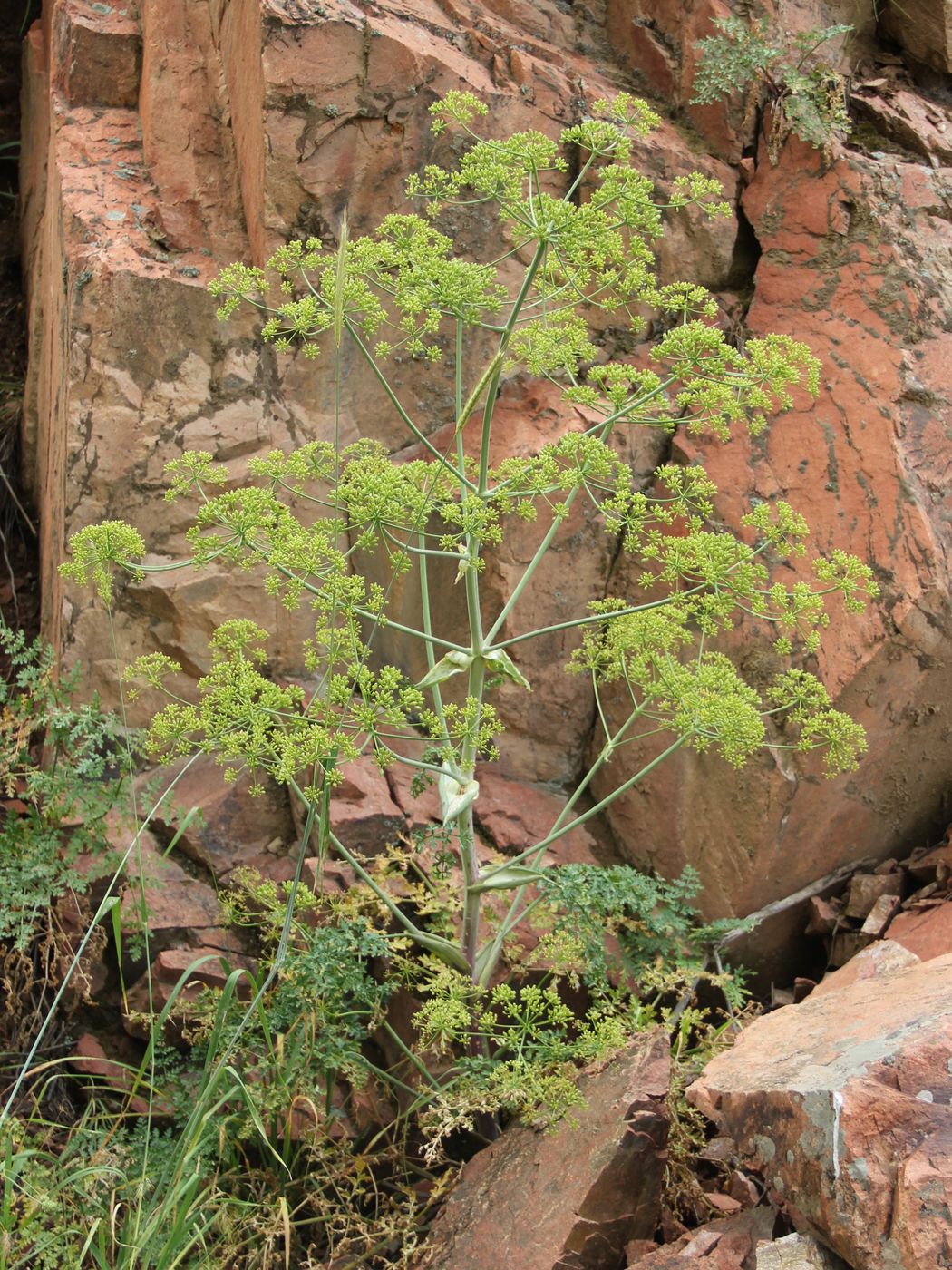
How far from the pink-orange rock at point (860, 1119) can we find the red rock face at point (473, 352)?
1.31 metres

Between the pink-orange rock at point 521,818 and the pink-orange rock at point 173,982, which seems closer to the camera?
the pink-orange rock at point 173,982

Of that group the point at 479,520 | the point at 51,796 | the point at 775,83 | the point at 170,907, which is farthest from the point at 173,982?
the point at 775,83

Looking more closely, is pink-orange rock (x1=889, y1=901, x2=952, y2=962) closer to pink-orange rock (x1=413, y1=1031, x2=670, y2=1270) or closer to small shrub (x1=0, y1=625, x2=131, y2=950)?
pink-orange rock (x1=413, y1=1031, x2=670, y2=1270)

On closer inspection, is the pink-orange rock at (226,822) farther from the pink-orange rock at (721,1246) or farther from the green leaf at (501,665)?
the pink-orange rock at (721,1246)

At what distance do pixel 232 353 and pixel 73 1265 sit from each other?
2.93 metres

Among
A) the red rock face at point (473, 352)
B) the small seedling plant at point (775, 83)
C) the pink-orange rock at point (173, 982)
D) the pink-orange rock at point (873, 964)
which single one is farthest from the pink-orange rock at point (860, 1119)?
Answer: the small seedling plant at point (775, 83)

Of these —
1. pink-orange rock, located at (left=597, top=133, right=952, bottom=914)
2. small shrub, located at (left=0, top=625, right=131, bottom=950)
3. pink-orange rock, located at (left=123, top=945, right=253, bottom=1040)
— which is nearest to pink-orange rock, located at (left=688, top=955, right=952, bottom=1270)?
pink-orange rock, located at (left=597, top=133, right=952, bottom=914)

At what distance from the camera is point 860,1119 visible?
9.05 ft

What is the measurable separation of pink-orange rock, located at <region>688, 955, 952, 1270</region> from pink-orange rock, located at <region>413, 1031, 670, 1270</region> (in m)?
0.23

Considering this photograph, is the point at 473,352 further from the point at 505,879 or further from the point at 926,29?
the point at 926,29

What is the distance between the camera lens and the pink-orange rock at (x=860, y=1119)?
8.60 ft

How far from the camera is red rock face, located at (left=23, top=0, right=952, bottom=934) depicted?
4.51 m

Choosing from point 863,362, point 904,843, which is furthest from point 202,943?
point 863,362

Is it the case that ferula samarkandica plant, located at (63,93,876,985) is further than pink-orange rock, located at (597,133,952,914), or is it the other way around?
pink-orange rock, located at (597,133,952,914)
